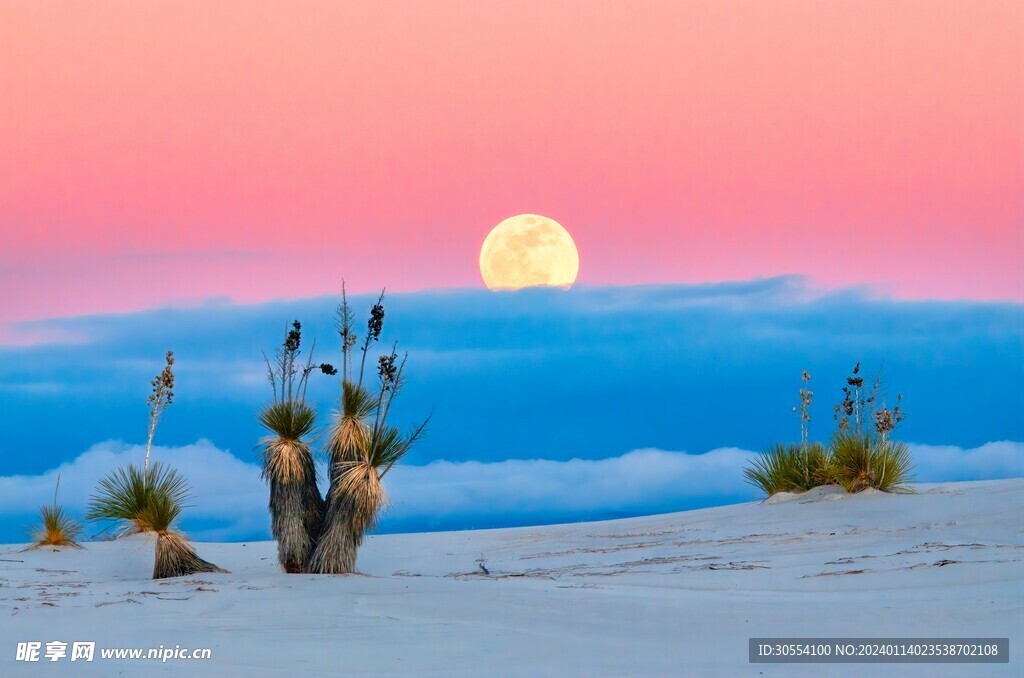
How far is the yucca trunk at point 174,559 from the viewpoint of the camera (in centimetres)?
1532

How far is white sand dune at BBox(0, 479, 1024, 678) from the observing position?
8.55 meters

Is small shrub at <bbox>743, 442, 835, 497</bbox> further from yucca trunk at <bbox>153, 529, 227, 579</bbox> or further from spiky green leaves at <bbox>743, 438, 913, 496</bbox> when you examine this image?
yucca trunk at <bbox>153, 529, 227, 579</bbox>

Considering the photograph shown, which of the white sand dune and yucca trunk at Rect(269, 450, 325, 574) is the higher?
yucca trunk at Rect(269, 450, 325, 574)

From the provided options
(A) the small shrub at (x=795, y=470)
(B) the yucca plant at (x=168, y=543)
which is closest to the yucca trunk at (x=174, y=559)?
(B) the yucca plant at (x=168, y=543)

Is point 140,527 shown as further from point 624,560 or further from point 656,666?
point 656,666

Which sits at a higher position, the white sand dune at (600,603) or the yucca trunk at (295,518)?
the yucca trunk at (295,518)

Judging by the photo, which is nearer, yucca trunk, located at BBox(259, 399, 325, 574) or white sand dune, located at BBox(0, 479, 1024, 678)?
white sand dune, located at BBox(0, 479, 1024, 678)

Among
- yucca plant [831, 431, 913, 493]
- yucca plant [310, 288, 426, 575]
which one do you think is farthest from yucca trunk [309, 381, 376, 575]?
yucca plant [831, 431, 913, 493]

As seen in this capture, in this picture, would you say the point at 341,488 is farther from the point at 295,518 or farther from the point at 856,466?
the point at 856,466

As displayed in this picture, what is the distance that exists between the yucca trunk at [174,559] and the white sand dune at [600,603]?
0.73 meters

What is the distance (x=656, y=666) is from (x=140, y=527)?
9513 mm

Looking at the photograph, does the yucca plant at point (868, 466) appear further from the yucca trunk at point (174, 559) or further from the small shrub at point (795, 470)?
the yucca trunk at point (174, 559)

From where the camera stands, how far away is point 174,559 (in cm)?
1537

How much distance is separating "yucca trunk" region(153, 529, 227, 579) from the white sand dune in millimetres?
730
